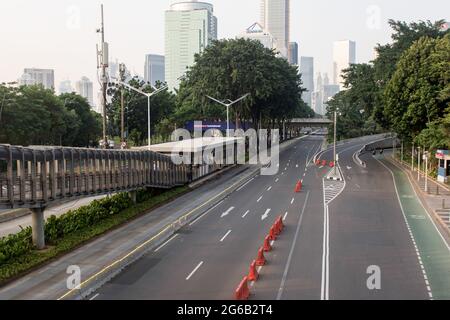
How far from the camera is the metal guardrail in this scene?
83.0ft

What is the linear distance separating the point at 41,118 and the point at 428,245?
49116mm

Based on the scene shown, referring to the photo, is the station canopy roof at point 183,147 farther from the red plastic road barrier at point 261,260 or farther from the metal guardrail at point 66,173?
the red plastic road barrier at point 261,260

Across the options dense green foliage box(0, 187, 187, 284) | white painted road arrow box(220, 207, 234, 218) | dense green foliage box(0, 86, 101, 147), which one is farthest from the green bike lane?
dense green foliage box(0, 86, 101, 147)

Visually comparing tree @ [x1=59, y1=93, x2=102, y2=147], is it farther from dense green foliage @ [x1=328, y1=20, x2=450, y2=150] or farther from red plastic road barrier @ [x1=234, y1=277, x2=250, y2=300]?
red plastic road barrier @ [x1=234, y1=277, x2=250, y2=300]

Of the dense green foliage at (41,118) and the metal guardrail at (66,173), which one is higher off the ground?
the dense green foliage at (41,118)

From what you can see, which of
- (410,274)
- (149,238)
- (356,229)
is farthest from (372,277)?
(149,238)

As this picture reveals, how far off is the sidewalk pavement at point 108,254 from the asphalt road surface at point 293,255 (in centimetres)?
58

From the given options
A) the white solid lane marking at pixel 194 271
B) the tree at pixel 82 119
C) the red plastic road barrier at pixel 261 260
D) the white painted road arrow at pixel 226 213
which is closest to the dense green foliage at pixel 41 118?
the tree at pixel 82 119

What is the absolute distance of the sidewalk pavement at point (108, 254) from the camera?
21.0 metres

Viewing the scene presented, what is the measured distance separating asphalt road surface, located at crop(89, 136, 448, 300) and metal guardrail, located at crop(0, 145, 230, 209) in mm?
6185

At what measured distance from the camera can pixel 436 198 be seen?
43250 millimetres

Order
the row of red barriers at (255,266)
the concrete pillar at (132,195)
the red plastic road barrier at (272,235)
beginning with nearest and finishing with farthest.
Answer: the row of red barriers at (255,266)
the red plastic road barrier at (272,235)
the concrete pillar at (132,195)

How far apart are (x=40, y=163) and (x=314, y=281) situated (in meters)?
15.4
